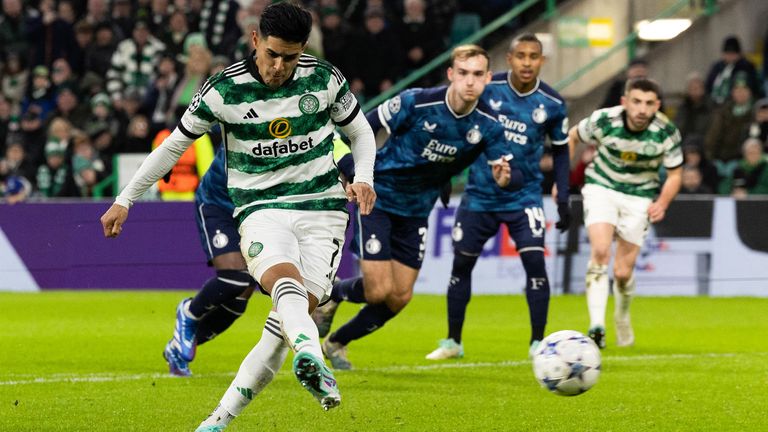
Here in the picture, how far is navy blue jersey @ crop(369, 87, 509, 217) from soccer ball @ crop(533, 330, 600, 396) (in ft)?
8.03

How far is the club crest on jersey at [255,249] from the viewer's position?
620 cm

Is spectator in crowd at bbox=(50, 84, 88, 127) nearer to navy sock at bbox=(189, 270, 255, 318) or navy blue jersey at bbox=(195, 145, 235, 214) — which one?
navy blue jersey at bbox=(195, 145, 235, 214)

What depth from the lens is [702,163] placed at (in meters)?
17.5

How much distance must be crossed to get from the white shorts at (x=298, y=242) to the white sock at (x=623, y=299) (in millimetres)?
5213

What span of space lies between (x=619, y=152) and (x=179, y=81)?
30.1 feet

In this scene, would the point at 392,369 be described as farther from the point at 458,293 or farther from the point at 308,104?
the point at 308,104

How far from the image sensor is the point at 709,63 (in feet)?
65.9

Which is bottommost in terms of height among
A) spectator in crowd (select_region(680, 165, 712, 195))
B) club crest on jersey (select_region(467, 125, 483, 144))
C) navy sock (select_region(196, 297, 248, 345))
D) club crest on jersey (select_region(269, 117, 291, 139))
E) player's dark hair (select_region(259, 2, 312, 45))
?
spectator in crowd (select_region(680, 165, 712, 195))

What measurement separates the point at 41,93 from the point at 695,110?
9629 millimetres

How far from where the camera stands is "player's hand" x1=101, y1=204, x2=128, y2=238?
6.16 meters

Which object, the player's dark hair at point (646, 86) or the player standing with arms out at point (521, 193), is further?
the player's dark hair at point (646, 86)

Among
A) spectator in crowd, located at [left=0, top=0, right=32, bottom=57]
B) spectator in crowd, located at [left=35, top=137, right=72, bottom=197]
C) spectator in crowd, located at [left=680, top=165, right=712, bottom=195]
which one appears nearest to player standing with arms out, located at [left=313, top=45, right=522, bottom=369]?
spectator in crowd, located at [left=680, top=165, right=712, bottom=195]

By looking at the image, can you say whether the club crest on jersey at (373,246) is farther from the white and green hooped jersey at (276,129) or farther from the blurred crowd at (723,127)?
the blurred crowd at (723,127)

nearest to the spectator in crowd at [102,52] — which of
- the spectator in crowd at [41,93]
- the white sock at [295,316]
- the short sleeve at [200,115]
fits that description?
the spectator in crowd at [41,93]
